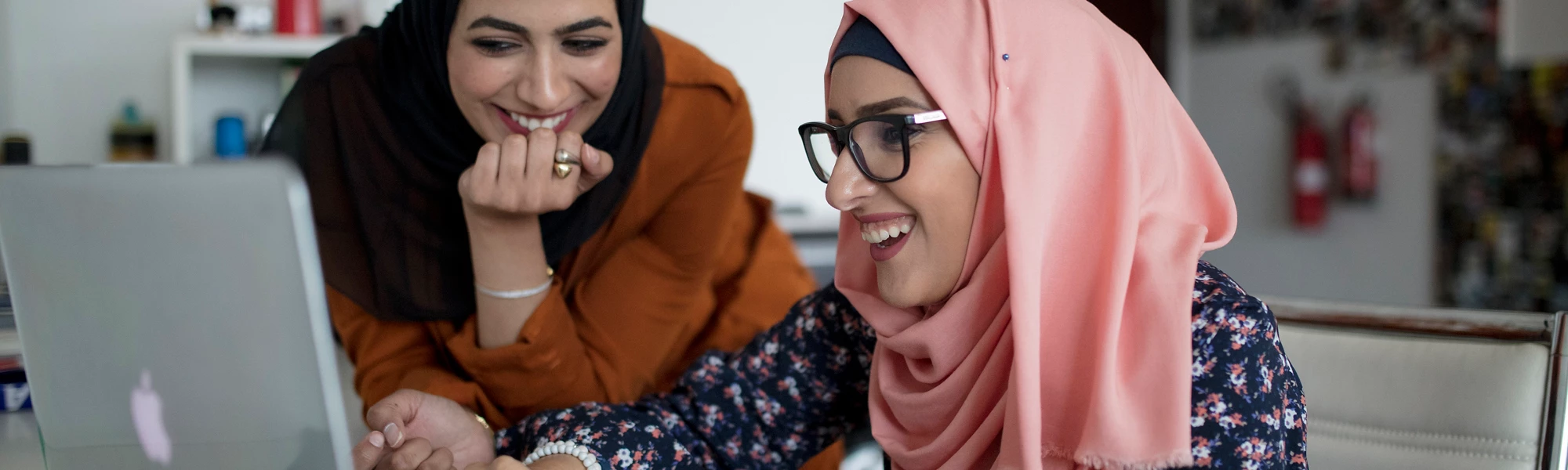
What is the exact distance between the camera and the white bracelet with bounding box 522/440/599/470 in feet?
3.11

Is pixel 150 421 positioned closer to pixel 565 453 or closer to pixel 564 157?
pixel 565 453

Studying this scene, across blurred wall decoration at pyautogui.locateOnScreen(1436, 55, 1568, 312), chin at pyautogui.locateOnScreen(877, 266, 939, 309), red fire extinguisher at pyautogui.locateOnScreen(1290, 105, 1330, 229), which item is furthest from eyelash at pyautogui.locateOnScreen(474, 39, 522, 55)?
red fire extinguisher at pyautogui.locateOnScreen(1290, 105, 1330, 229)

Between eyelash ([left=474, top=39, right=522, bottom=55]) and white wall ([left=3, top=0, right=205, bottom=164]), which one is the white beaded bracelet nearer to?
eyelash ([left=474, top=39, right=522, bottom=55])

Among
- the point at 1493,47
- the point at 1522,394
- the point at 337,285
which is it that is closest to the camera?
the point at 1522,394

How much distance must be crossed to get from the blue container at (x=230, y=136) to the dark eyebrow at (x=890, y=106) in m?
2.26

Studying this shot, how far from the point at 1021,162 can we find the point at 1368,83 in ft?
11.0

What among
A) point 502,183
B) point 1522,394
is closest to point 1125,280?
point 1522,394

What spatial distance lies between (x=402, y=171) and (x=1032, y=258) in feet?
2.60

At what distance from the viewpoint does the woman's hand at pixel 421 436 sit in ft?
2.98

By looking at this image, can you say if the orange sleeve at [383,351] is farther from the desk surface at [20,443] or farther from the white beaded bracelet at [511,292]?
the desk surface at [20,443]

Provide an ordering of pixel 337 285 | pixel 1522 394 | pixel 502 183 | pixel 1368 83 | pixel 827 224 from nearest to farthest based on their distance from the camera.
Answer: pixel 1522 394 < pixel 502 183 < pixel 337 285 < pixel 827 224 < pixel 1368 83

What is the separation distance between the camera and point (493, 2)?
1086 mm

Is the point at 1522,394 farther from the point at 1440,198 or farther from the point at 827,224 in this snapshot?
the point at 1440,198

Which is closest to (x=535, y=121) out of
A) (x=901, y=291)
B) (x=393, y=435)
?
(x=393, y=435)
